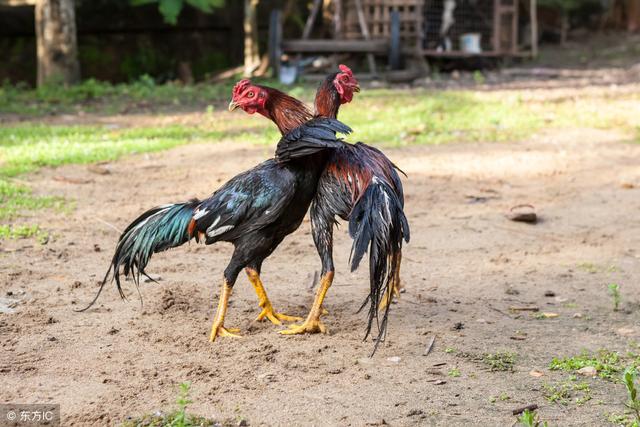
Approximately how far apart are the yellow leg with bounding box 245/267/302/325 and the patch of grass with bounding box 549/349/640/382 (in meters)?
1.58

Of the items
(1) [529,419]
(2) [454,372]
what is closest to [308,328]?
(2) [454,372]

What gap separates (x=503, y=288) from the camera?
237 inches

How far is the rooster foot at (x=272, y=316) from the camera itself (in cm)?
521

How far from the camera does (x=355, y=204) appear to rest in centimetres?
465

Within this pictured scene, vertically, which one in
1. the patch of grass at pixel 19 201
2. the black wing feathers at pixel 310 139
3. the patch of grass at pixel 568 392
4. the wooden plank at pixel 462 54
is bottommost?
the patch of grass at pixel 568 392

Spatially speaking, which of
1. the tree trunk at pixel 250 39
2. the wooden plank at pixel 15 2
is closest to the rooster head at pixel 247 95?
the tree trunk at pixel 250 39

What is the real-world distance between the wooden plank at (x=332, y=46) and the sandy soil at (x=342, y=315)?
9349mm

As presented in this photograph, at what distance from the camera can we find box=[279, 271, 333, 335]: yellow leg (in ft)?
16.1

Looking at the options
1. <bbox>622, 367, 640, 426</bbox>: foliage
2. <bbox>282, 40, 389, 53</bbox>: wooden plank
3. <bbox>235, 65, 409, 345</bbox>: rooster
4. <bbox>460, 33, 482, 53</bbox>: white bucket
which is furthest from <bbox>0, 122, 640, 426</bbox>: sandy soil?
<bbox>460, 33, 482, 53</bbox>: white bucket

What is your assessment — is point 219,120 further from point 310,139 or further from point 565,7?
point 565,7

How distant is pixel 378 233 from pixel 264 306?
3.61 feet

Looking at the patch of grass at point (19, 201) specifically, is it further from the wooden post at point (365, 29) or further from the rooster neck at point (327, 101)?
the wooden post at point (365, 29)

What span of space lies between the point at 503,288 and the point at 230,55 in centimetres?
1559

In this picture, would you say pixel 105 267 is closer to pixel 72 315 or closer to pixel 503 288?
pixel 72 315
